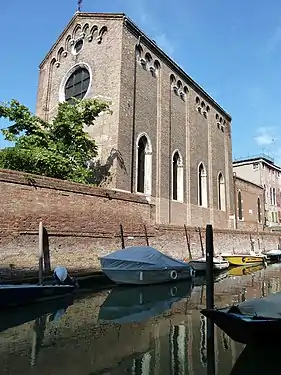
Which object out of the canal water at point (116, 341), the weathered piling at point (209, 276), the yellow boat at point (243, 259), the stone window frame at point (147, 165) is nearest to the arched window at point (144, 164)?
the stone window frame at point (147, 165)

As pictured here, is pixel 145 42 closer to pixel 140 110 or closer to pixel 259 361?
pixel 140 110

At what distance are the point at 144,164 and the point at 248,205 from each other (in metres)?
17.1

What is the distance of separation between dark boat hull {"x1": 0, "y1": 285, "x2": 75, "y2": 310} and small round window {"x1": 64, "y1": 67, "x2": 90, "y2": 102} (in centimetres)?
1353

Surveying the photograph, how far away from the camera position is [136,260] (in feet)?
40.5

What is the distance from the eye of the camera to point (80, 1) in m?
22.1

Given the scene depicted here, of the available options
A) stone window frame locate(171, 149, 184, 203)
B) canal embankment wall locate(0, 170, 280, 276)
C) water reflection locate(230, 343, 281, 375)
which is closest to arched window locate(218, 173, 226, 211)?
stone window frame locate(171, 149, 184, 203)

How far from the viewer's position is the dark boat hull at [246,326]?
5.30m

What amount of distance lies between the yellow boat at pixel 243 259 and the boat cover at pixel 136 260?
8535 millimetres

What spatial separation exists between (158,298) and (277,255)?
63.8 ft

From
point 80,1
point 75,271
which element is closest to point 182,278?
point 75,271

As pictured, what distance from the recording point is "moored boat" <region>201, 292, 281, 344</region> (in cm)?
531

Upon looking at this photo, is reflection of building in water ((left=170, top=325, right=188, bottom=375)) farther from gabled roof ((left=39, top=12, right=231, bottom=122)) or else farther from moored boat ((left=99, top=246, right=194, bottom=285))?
gabled roof ((left=39, top=12, right=231, bottom=122))

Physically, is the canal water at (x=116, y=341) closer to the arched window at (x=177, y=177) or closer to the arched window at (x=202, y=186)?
the arched window at (x=177, y=177)

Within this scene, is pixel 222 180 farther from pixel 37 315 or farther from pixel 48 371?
pixel 48 371
